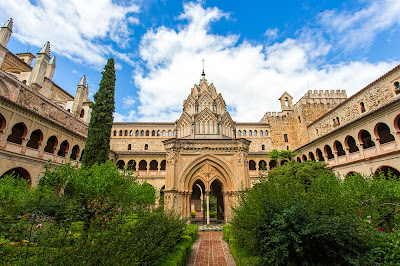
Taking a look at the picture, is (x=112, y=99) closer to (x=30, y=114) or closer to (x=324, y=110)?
(x=30, y=114)

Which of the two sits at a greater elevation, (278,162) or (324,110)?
(324,110)

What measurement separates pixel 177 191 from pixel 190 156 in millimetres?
2973

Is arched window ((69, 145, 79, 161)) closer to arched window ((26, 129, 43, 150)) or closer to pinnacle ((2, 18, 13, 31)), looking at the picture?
arched window ((26, 129, 43, 150))

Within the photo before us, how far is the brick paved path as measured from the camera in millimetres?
7925

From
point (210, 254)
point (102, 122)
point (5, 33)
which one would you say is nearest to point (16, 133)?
point (102, 122)

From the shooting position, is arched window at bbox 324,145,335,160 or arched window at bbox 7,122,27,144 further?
arched window at bbox 324,145,335,160

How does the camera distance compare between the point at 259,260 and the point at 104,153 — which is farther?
the point at 104,153

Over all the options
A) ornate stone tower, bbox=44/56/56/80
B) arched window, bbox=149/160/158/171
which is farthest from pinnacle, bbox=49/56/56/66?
arched window, bbox=149/160/158/171

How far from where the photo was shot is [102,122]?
17.4m

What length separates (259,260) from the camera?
17.1 feet

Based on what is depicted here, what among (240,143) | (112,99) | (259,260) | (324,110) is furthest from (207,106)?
(324,110)

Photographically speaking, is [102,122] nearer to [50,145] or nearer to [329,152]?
[50,145]

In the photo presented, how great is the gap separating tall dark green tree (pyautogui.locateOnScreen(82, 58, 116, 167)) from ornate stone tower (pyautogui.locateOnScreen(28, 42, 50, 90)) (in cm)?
952

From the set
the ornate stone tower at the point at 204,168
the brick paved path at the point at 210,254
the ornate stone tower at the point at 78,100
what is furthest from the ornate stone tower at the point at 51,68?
the brick paved path at the point at 210,254
